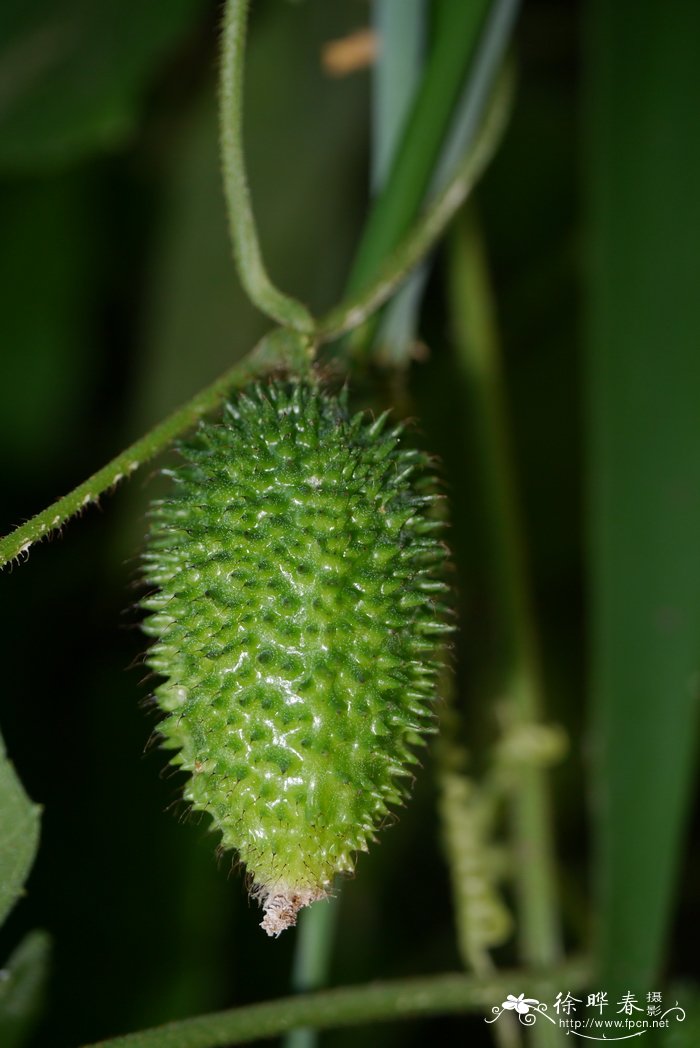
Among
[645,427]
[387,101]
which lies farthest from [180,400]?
[645,427]

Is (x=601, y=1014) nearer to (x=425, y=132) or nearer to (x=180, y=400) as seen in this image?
(x=425, y=132)

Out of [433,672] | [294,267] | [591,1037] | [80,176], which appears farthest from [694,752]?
[80,176]

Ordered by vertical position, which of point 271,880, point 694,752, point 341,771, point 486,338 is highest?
point 486,338

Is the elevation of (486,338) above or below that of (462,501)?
above

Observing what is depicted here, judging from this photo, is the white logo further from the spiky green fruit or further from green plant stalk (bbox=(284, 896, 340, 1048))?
the spiky green fruit

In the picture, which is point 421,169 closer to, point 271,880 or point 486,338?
point 486,338

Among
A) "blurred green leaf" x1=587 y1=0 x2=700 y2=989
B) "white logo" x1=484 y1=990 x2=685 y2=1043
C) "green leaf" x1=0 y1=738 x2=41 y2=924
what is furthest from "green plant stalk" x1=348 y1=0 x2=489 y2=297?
"white logo" x1=484 y1=990 x2=685 y2=1043
